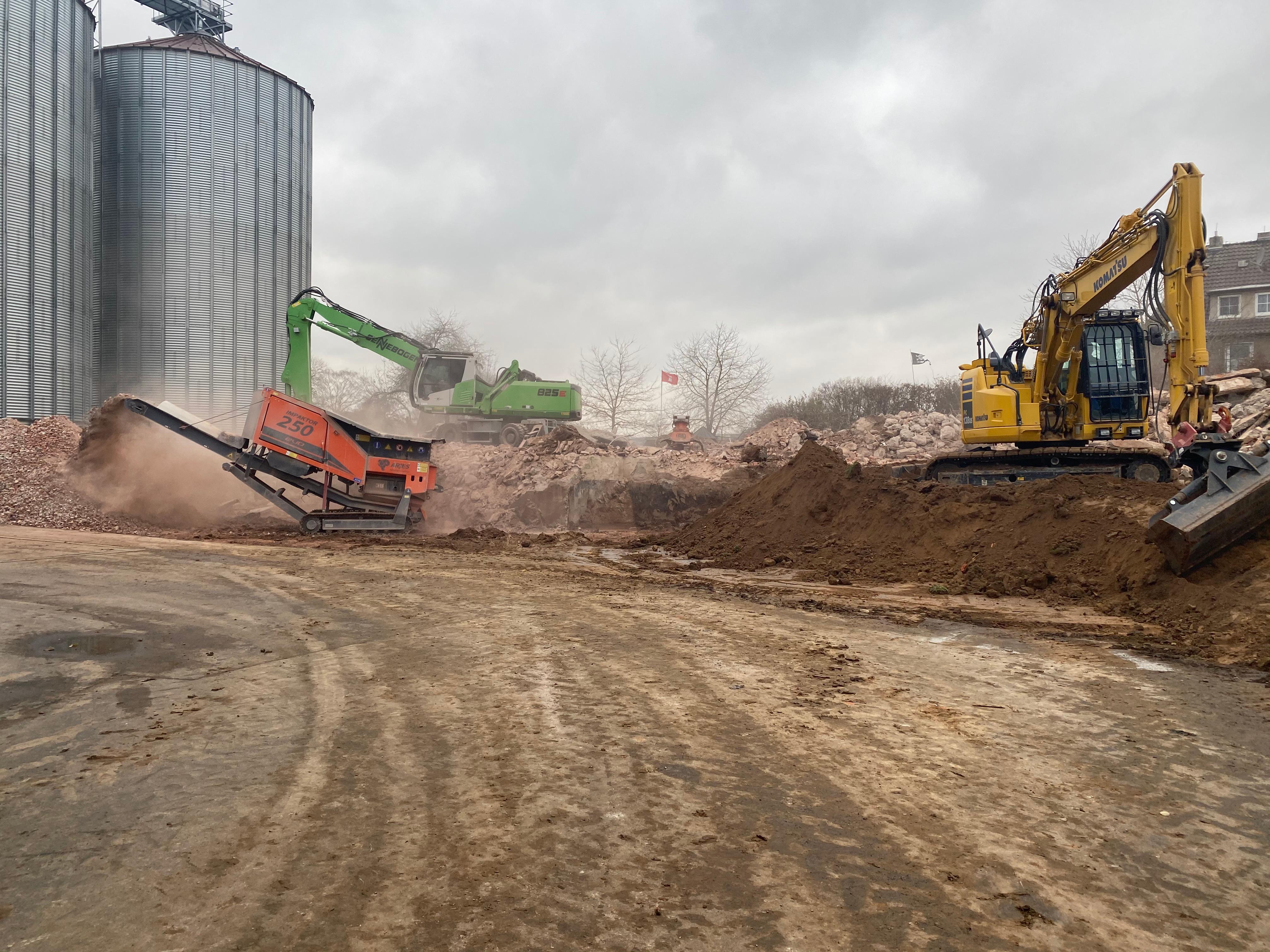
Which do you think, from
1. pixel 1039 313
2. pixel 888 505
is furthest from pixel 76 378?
pixel 1039 313

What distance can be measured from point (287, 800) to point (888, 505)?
34.5 ft

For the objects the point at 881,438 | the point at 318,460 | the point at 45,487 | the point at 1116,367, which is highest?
the point at 1116,367

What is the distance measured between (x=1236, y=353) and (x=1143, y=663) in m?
41.4

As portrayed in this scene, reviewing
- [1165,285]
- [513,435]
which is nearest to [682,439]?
[513,435]

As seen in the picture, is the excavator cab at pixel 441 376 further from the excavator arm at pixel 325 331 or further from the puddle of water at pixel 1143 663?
the puddle of water at pixel 1143 663

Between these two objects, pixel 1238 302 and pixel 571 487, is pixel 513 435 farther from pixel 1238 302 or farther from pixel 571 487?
pixel 1238 302

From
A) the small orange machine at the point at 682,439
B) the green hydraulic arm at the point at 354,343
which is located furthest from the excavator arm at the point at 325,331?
the small orange machine at the point at 682,439

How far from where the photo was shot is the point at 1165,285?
38.5ft

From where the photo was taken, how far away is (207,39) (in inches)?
1212

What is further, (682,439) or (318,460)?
(682,439)

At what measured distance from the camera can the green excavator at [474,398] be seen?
933 inches

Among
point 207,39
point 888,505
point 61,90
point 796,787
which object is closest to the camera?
point 796,787

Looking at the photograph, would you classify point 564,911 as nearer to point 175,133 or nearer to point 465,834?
point 465,834

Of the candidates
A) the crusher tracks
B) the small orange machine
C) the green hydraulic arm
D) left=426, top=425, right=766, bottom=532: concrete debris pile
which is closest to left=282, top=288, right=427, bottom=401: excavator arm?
the green hydraulic arm
